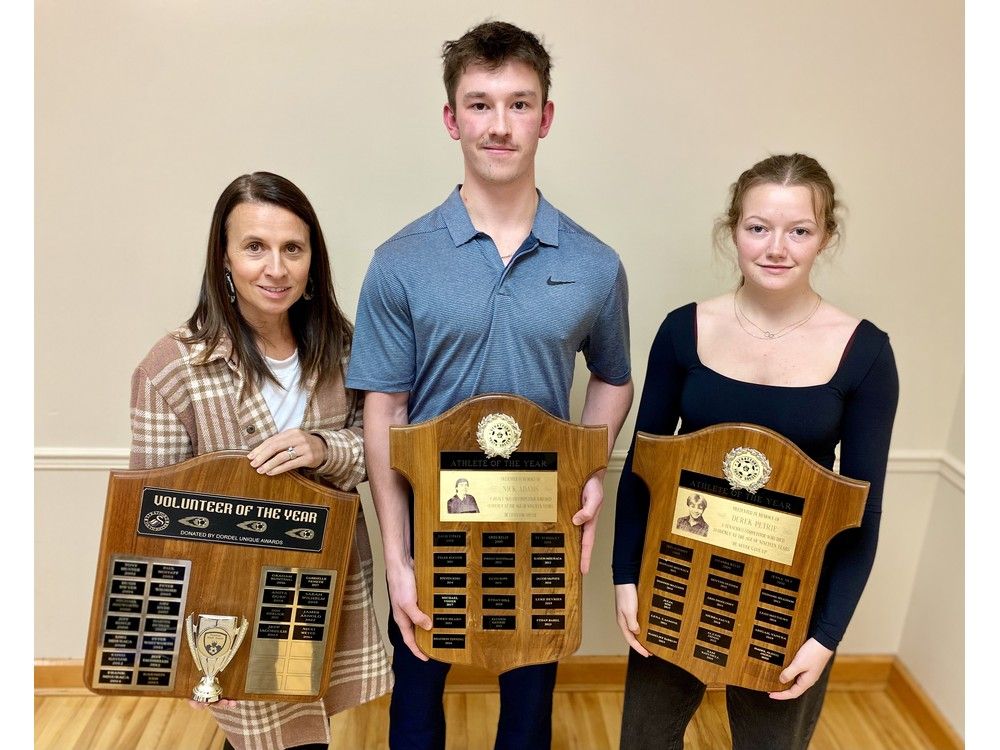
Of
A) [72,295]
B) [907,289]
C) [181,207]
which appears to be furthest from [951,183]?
[72,295]

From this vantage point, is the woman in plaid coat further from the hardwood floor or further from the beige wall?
the hardwood floor

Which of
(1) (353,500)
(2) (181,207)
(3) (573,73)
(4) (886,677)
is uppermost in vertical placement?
(3) (573,73)

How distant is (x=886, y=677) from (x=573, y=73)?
2200mm

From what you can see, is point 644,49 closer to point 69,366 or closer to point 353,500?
point 353,500

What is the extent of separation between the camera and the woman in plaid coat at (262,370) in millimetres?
1452

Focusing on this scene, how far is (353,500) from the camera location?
1438 millimetres

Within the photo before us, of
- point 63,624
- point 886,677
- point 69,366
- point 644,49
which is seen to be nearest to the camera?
point 644,49

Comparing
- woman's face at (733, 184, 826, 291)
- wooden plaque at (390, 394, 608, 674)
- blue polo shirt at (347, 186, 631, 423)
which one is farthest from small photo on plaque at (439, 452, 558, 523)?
woman's face at (733, 184, 826, 291)

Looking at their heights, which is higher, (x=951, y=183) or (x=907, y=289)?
(x=951, y=183)

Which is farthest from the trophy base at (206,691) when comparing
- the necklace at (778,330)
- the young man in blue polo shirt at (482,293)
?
the necklace at (778,330)

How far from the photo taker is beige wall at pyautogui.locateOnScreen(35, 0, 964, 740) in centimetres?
204

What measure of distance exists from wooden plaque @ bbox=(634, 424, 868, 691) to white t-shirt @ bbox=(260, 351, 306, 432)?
680 mm

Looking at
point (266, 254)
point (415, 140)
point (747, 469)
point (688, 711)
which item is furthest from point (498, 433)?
point (415, 140)

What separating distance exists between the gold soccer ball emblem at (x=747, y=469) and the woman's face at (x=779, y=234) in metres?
0.30
